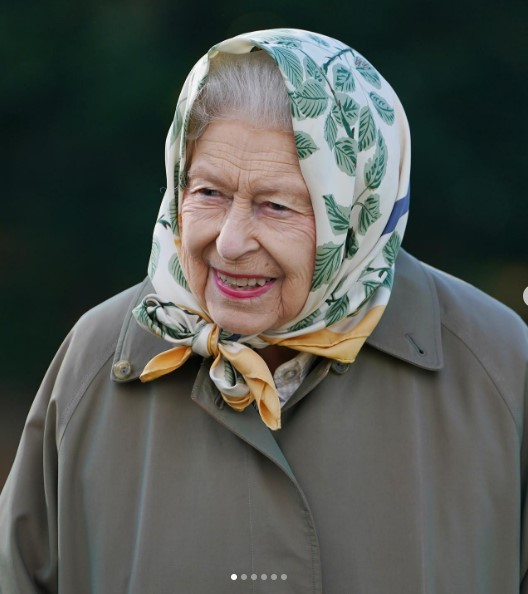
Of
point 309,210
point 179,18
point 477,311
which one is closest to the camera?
point 309,210

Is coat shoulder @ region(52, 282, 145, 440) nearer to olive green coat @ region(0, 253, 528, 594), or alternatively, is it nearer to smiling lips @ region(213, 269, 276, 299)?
olive green coat @ region(0, 253, 528, 594)

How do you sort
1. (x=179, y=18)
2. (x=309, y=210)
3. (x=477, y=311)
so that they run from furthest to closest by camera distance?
(x=179, y=18)
(x=477, y=311)
(x=309, y=210)

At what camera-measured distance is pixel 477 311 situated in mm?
2857

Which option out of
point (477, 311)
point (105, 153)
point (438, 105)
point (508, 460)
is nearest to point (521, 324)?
point (477, 311)

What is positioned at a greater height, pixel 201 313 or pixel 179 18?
pixel 179 18

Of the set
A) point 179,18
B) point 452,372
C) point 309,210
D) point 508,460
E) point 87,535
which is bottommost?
point 87,535

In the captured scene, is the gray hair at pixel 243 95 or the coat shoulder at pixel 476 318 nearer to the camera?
the gray hair at pixel 243 95

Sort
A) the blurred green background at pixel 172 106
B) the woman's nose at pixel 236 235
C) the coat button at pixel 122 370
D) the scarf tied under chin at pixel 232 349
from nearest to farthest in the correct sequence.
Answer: the woman's nose at pixel 236 235, the scarf tied under chin at pixel 232 349, the coat button at pixel 122 370, the blurred green background at pixel 172 106

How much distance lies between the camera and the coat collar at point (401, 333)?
2764mm

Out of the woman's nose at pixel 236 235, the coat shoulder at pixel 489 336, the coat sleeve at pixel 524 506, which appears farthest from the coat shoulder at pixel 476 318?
the woman's nose at pixel 236 235

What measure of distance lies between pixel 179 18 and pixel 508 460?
126 inches

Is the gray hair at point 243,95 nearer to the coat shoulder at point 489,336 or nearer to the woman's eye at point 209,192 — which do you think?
the woman's eye at point 209,192

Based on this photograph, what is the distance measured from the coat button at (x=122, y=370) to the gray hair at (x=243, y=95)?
52 cm

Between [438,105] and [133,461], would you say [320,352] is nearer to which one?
[133,461]
